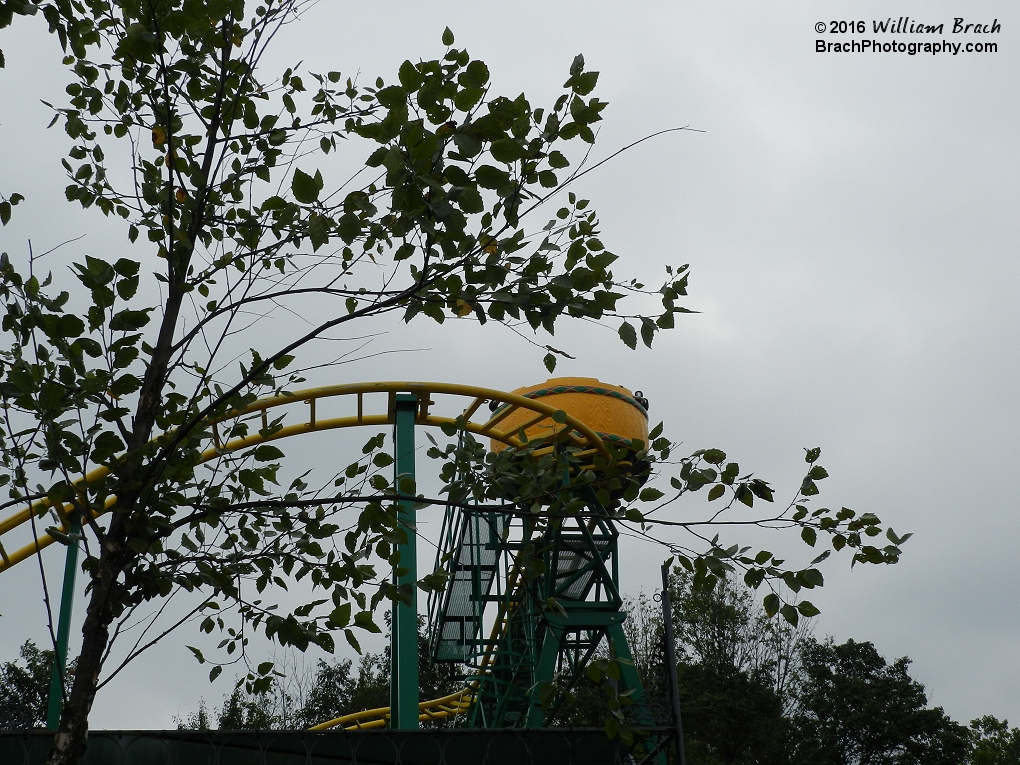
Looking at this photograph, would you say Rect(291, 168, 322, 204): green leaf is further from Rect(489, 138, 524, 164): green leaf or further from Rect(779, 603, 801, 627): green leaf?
Rect(779, 603, 801, 627): green leaf

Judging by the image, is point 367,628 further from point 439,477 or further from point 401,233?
point 401,233

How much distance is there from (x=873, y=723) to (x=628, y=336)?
33.8 metres

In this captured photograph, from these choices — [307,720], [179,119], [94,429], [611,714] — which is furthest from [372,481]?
[307,720]

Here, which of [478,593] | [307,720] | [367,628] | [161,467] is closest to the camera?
[367,628]

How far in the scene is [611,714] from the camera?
2.80 metres

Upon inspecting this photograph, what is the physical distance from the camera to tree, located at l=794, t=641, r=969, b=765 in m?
31.6

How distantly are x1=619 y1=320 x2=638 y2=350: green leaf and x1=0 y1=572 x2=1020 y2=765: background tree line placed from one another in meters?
26.3

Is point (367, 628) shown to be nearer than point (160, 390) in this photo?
Yes

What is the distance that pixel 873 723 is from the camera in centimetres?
3191

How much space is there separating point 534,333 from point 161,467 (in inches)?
47.6

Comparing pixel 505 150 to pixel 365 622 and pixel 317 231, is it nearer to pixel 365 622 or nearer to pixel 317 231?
pixel 317 231

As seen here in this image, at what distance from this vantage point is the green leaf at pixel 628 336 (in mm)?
2582

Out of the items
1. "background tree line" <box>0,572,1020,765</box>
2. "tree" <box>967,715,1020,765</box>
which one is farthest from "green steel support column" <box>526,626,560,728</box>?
"tree" <box>967,715,1020,765</box>

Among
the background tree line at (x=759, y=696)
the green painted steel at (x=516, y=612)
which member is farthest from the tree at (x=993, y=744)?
the green painted steel at (x=516, y=612)
